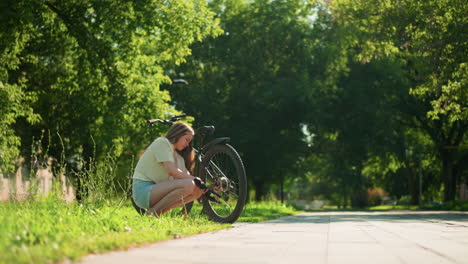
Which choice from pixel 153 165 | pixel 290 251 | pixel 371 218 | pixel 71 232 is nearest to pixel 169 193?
pixel 153 165

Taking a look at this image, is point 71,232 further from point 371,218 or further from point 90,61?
point 90,61

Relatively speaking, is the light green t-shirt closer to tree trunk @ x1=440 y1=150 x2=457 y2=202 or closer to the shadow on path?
the shadow on path

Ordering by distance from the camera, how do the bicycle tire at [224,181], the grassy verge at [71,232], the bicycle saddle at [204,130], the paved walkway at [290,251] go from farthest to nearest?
1. the bicycle saddle at [204,130]
2. the bicycle tire at [224,181]
3. the paved walkway at [290,251]
4. the grassy verge at [71,232]

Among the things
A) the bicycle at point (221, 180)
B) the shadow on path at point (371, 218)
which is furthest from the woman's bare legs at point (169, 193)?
the shadow on path at point (371, 218)

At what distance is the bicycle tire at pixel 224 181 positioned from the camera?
8.59 metres

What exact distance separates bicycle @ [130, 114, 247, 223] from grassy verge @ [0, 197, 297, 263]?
2.27 feet

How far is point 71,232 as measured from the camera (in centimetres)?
538

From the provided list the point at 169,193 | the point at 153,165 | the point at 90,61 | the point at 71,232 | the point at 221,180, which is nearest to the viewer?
the point at 71,232

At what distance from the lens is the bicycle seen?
8.60 meters

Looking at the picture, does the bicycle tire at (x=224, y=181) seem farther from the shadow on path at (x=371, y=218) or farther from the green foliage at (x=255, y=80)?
the green foliage at (x=255, y=80)

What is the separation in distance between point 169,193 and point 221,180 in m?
1.00

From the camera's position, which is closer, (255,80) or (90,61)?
(90,61)

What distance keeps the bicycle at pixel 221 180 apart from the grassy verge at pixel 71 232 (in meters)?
0.69

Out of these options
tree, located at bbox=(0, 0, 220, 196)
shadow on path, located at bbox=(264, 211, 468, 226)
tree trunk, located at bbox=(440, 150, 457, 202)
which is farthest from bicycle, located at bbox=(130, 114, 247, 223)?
tree trunk, located at bbox=(440, 150, 457, 202)
